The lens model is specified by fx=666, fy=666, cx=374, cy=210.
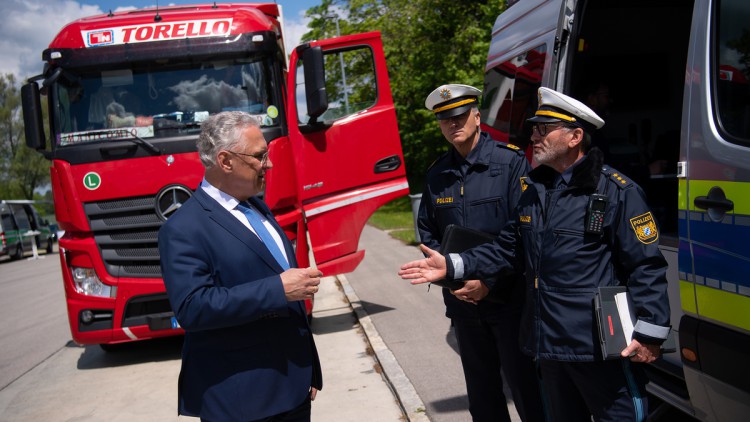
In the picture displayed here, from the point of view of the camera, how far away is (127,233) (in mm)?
6488

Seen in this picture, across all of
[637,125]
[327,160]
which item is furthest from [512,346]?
[327,160]

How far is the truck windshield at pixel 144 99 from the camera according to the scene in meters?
6.47

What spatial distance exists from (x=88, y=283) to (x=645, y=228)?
552cm

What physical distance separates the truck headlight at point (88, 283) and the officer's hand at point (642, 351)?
5.25m

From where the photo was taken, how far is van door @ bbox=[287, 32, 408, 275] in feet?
21.7

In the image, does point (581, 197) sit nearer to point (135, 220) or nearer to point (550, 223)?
point (550, 223)

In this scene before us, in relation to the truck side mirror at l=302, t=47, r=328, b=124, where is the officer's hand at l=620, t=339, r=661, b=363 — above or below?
below

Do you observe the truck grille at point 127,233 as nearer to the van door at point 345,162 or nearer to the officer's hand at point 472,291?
the van door at point 345,162

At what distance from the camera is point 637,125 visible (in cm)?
569

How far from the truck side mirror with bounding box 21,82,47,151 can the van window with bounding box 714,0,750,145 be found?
6.16m

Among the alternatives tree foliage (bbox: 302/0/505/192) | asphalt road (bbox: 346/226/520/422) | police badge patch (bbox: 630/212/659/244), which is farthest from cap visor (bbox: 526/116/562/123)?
tree foliage (bbox: 302/0/505/192)

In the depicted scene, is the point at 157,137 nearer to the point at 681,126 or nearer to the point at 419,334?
the point at 419,334

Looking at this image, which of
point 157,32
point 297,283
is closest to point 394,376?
point 297,283

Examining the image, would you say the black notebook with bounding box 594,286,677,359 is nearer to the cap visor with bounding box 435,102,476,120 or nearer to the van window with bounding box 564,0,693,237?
the cap visor with bounding box 435,102,476,120
